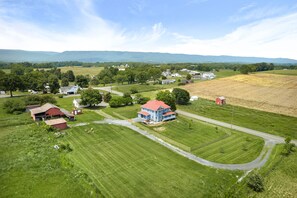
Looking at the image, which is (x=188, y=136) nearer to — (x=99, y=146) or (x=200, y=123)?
(x=200, y=123)

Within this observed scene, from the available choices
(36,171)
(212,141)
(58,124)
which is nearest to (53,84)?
(58,124)

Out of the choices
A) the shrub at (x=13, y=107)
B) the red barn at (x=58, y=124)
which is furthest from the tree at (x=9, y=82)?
the red barn at (x=58, y=124)

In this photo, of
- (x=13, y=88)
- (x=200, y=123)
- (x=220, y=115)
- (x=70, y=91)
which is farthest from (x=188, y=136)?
(x=13, y=88)

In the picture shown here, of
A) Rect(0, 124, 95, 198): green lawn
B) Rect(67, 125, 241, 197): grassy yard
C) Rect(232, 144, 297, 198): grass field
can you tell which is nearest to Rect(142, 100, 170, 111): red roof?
Rect(67, 125, 241, 197): grassy yard

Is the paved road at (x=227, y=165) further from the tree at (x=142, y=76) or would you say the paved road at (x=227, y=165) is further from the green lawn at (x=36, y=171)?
the tree at (x=142, y=76)

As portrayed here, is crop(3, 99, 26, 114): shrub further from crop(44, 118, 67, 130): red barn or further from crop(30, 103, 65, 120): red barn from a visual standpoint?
crop(44, 118, 67, 130): red barn
